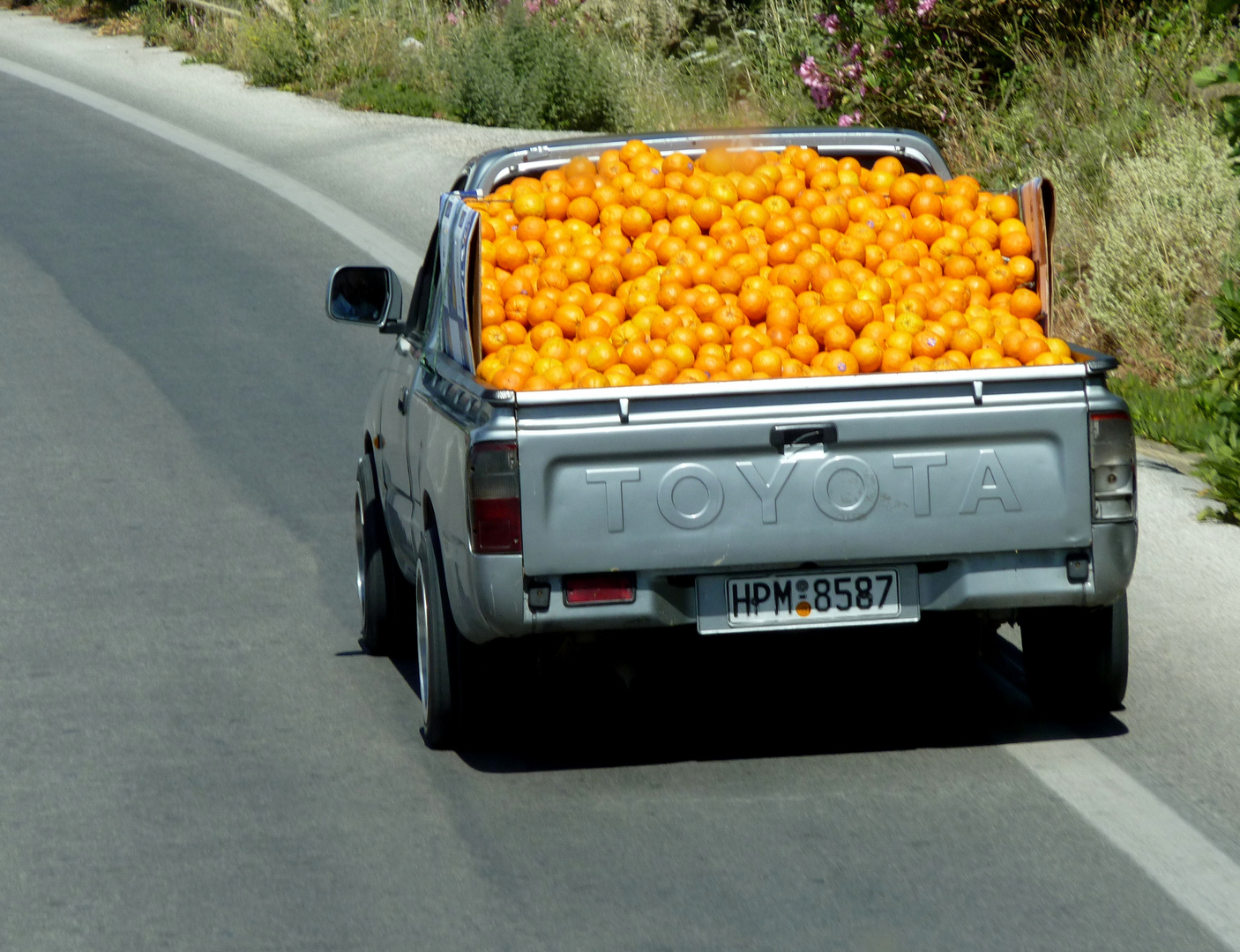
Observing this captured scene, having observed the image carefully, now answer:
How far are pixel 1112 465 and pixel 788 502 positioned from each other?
0.94 metres

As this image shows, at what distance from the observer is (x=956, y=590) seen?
5.77 m

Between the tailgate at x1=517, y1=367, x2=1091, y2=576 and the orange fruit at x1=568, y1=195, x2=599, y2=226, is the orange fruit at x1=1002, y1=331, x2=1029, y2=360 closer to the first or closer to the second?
the tailgate at x1=517, y1=367, x2=1091, y2=576

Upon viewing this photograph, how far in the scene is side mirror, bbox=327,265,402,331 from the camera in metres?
7.45

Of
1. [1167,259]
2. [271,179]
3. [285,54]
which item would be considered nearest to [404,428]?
[1167,259]

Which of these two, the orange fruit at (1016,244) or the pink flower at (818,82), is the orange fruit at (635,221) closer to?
the orange fruit at (1016,244)

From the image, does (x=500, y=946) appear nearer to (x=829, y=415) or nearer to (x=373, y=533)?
(x=829, y=415)

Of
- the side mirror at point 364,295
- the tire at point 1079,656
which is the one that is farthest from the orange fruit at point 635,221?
the tire at point 1079,656

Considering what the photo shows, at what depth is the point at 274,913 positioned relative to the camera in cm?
499

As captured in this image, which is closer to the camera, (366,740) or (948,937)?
(948,937)

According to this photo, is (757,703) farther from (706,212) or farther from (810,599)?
(706,212)

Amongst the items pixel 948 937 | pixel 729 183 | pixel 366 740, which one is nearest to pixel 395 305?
pixel 729 183

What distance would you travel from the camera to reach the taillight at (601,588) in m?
5.65

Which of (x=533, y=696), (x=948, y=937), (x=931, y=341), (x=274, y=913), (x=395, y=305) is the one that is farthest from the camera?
(x=395, y=305)

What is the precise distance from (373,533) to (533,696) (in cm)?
110
